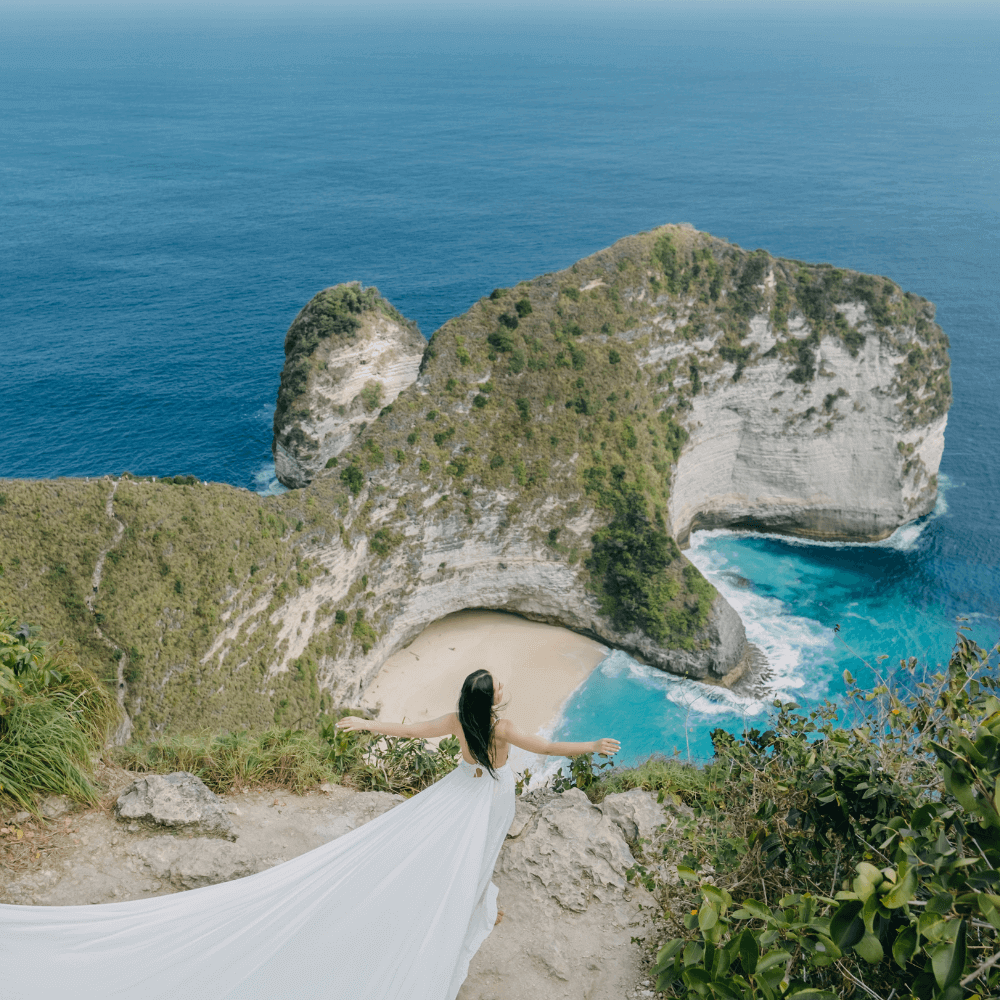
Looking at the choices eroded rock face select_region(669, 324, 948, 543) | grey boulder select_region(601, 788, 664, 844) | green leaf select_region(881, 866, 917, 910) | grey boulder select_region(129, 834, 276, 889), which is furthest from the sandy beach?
green leaf select_region(881, 866, 917, 910)

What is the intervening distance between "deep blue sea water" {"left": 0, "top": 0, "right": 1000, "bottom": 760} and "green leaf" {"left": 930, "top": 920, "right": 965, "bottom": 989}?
2551 cm

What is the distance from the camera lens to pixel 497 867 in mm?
10828

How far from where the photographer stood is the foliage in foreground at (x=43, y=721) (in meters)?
9.68

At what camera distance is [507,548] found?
43.9 m

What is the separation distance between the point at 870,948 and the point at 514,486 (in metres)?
38.5

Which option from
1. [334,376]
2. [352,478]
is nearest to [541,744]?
[352,478]

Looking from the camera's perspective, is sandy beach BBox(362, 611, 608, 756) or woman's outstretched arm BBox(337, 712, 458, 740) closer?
woman's outstretched arm BBox(337, 712, 458, 740)

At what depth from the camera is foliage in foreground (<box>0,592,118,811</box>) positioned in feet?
31.8

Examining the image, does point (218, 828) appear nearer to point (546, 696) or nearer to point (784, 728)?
point (784, 728)

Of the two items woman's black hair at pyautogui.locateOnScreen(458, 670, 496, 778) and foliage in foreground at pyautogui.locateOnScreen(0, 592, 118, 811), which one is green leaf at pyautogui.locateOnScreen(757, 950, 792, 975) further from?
foliage in foreground at pyautogui.locateOnScreen(0, 592, 118, 811)

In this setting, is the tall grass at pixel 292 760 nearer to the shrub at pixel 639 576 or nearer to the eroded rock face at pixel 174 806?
the eroded rock face at pixel 174 806

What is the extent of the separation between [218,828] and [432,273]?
87.6m

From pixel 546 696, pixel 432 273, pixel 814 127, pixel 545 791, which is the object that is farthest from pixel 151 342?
pixel 814 127

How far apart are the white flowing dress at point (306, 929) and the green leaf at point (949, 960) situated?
14.5 ft
